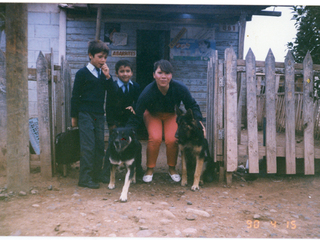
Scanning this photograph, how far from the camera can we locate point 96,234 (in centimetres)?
216

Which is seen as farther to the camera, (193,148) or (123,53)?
(123,53)

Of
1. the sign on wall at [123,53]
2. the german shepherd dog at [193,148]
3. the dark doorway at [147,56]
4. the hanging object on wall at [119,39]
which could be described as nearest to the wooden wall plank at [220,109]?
the german shepherd dog at [193,148]

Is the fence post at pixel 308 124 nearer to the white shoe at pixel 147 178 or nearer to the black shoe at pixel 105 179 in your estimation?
the white shoe at pixel 147 178

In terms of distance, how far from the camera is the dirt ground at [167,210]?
2256 mm

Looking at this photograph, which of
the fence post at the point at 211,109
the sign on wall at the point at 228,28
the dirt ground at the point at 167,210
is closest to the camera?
the dirt ground at the point at 167,210

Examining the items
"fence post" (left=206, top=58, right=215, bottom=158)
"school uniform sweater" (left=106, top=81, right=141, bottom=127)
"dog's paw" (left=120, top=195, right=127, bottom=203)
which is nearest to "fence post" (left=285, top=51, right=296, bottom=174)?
"fence post" (left=206, top=58, right=215, bottom=158)

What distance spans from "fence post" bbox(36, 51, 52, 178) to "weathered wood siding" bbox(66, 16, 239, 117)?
12.4 ft

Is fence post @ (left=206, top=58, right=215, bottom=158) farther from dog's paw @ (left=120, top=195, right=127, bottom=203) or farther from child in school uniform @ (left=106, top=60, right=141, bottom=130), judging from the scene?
dog's paw @ (left=120, top=195, right=127, bottom=203)

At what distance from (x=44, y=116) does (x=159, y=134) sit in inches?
68.2

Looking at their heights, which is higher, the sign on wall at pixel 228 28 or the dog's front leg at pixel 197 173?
the sign on wall at pixel 228 28

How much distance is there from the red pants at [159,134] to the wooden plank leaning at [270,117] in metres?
1.38

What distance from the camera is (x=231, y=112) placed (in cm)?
367

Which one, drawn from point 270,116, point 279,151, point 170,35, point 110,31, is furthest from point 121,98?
point 170,35

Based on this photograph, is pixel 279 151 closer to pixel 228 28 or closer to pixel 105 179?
pixel 105 179
